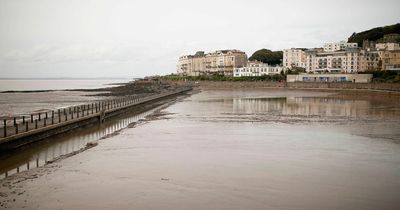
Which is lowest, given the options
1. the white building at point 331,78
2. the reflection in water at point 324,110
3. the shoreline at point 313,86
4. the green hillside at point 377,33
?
the reflection in water at point 324,110

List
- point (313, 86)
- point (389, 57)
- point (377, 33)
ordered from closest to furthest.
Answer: point (313, 86)
point (389, 57)
point (377, 33)

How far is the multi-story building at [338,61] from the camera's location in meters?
117

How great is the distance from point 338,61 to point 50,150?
A: 381ft

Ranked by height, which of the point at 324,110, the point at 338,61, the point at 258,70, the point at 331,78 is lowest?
the point at 324,110

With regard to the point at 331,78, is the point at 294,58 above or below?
above

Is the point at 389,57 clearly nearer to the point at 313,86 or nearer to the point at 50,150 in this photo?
the point at 313,86

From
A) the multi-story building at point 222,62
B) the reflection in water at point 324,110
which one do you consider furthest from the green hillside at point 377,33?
the reflection in water at point 324,110

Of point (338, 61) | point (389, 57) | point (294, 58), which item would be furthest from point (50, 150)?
point (294, 58)

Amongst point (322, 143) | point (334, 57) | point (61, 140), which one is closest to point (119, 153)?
point (61, 140)

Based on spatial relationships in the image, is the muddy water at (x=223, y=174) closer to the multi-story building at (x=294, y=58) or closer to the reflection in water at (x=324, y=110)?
the reflection in water at (x=324, y=110)

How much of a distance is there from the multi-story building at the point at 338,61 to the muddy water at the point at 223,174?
331ft

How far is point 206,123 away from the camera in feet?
97.5

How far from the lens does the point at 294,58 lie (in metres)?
147

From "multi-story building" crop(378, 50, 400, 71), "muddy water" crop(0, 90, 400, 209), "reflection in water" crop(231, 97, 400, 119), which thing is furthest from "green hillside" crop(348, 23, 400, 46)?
"muddy water" crop(0, 90, 400, 209)
